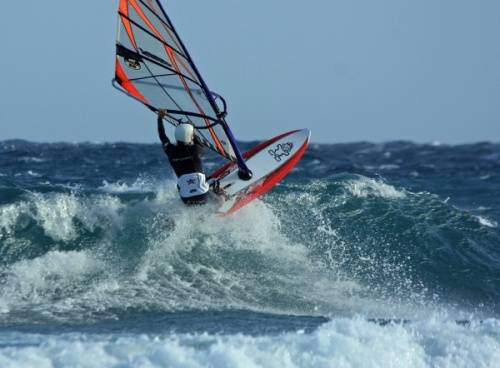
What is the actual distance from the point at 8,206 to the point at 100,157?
9.20 metres

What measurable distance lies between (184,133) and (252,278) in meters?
1.79

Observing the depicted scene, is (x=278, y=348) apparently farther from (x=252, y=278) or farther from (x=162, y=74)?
(x=162, y=74)

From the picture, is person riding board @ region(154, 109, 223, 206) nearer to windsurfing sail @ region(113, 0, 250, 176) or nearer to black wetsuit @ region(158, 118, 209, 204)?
black wetsuit @ region(158, 118, 209, 204)

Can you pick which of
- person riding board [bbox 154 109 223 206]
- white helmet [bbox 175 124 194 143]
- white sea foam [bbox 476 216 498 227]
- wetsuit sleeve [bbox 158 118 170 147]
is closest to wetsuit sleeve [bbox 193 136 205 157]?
person riding board [bbox 154 109 223 206]

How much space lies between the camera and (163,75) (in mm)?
9141

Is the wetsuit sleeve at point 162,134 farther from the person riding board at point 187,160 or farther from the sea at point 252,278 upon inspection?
the sea at point 252,278

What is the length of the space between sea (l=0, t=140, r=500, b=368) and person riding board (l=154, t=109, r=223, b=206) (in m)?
0.36

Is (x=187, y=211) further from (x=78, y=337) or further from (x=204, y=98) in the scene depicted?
(x=78, y=337)

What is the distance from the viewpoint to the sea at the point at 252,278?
5773 mm

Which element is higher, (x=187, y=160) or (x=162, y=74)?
(x=162, y=74)

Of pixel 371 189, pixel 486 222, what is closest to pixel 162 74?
pixel 371 189

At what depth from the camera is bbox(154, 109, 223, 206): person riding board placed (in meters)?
8.45

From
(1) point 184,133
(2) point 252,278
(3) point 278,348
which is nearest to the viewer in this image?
(3) point 278,348

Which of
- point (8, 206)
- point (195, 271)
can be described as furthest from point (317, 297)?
point (8, 206)
